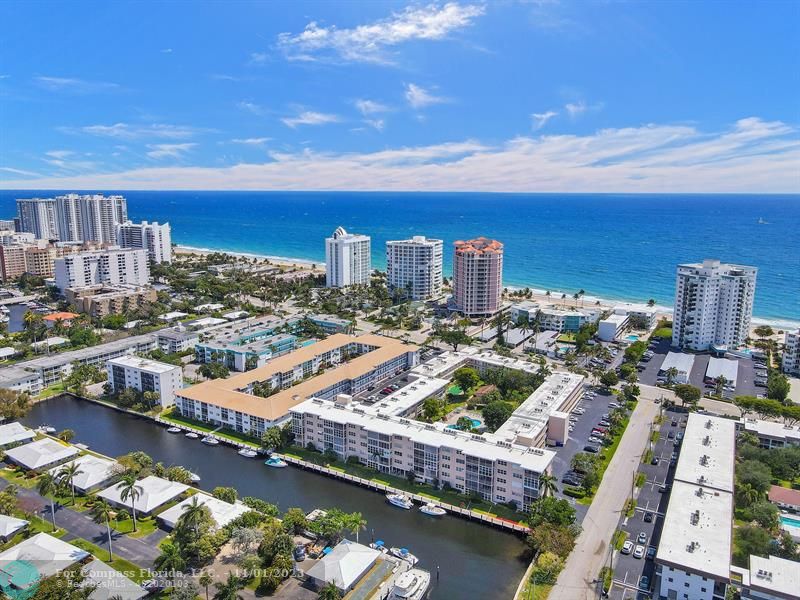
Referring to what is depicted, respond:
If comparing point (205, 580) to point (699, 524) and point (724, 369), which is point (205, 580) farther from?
point (724, 369)

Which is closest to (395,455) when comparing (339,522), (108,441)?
(339,522)

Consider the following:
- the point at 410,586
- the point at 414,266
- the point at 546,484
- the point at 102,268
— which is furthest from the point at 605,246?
the point at 410,586

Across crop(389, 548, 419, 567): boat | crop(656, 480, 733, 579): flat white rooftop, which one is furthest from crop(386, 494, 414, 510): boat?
crop(656, 480, 733, 579): flat white rooftop

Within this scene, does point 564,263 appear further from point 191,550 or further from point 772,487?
point 191,550

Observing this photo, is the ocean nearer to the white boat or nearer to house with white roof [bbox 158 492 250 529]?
the white boat

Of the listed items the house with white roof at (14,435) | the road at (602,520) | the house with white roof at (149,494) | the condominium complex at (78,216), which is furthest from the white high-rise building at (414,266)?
the condominium complex at (78,216)

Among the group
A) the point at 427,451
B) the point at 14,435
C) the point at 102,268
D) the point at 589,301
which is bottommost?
the point at 14,435
